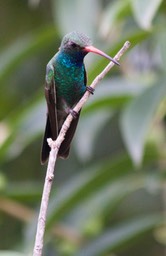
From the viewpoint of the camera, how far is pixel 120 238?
4090mm

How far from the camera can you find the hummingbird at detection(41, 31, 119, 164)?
2.47 m

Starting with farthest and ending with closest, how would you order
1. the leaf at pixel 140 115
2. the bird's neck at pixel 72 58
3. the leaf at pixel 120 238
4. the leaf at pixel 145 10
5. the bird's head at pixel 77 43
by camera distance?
1. the leaf at pixel 120 238
2. the leaf at pixel 140 115
3. the leaf at pixel 145 10
4. the bird's neck at pixel 72 58
5. the bird's head at pixel 77 43

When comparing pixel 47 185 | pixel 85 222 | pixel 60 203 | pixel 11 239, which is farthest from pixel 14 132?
pixel 47 185

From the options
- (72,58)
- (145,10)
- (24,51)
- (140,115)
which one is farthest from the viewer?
(24,51)

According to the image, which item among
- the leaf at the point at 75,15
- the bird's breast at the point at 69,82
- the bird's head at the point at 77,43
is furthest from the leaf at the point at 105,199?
the bird's head at the point at 77,43

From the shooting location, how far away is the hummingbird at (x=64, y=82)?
2473 mm

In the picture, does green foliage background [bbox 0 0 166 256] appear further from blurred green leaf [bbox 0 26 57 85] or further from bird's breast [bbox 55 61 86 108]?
bird's breast [bbox 55 61 86 108]

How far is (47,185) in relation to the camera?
1.95 metres

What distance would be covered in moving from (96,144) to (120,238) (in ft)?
4.22

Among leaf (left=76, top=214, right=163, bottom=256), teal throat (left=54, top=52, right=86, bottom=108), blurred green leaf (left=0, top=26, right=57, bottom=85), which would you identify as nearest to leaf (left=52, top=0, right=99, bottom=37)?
blurred green leaf (left=0, top=26, right=57, bottom=85)

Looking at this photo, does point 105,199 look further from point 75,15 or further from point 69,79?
point 69,79

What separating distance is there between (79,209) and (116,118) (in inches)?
38.3

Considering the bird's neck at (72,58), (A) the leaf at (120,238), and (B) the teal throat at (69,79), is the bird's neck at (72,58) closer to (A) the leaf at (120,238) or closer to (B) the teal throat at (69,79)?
(B) the teal throat at (69,79)

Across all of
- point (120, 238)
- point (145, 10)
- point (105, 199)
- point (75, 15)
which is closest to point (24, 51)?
point (75, 15)
